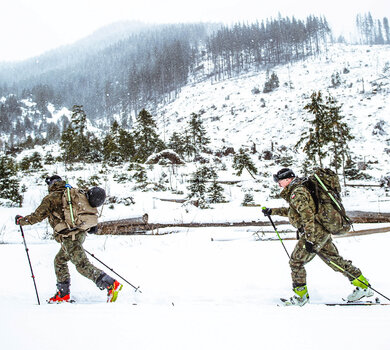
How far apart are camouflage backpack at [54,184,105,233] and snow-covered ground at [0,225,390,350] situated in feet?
3.26

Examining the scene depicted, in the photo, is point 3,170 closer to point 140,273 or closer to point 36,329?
point 140,273

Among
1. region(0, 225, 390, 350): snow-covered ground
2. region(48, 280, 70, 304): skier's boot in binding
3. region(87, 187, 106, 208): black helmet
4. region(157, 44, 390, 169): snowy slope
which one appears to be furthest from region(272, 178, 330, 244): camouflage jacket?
region(157, 44, 390, 169): snowy slope

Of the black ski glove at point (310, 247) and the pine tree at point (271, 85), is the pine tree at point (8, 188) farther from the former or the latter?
the pine tree at point (271, 85)

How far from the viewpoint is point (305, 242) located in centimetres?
318

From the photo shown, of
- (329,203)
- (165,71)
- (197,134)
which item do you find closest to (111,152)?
(197,134)

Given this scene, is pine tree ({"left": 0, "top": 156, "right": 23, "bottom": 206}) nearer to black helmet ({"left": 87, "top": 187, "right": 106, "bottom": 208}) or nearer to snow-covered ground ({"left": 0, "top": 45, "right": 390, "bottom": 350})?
Result: snow-covered ground ({"left": 0, "top": 45, "right": 390, "bottom": 350})

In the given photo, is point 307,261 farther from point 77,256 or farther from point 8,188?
point 8,188

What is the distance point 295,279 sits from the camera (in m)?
3.39

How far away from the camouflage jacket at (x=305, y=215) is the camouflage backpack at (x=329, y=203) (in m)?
0.09

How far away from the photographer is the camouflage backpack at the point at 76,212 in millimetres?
3404

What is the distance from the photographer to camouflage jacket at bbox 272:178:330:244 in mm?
3107

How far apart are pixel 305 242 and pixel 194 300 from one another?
1809mm

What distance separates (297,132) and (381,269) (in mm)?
33392

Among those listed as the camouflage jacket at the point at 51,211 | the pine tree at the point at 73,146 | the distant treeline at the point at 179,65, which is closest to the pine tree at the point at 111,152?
the pine tree at the point at 73,146
